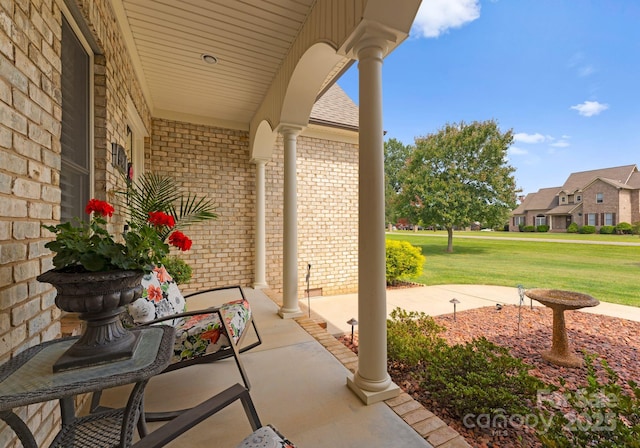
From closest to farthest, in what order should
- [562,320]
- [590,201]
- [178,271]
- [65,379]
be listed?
1. [65,379]
2. [562,320]
3. [178,271]
4. [590,201]

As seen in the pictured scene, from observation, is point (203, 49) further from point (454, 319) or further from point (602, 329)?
point (602, 329)

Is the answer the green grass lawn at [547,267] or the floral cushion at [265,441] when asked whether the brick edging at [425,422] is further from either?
the green grass lawn at [547,267]

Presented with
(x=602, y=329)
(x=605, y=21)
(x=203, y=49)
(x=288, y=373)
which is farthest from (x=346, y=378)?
(x=605, y=21)

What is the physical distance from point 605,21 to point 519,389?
11.7 meters

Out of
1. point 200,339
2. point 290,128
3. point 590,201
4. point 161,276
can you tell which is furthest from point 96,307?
point 590,201

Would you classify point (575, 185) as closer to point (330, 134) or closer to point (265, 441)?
point (330, 134)

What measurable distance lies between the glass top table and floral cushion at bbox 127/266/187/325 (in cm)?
75

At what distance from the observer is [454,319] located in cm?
480

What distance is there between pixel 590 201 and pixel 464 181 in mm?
6637

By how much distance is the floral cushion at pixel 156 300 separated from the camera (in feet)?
6.36

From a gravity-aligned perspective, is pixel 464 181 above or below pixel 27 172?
above

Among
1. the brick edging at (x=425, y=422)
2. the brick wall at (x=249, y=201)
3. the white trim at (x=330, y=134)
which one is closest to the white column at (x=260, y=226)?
the brick wall at (x=249, y=201)

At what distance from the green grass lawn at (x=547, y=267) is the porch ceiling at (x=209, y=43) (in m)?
8.36

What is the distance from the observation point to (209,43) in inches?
119
